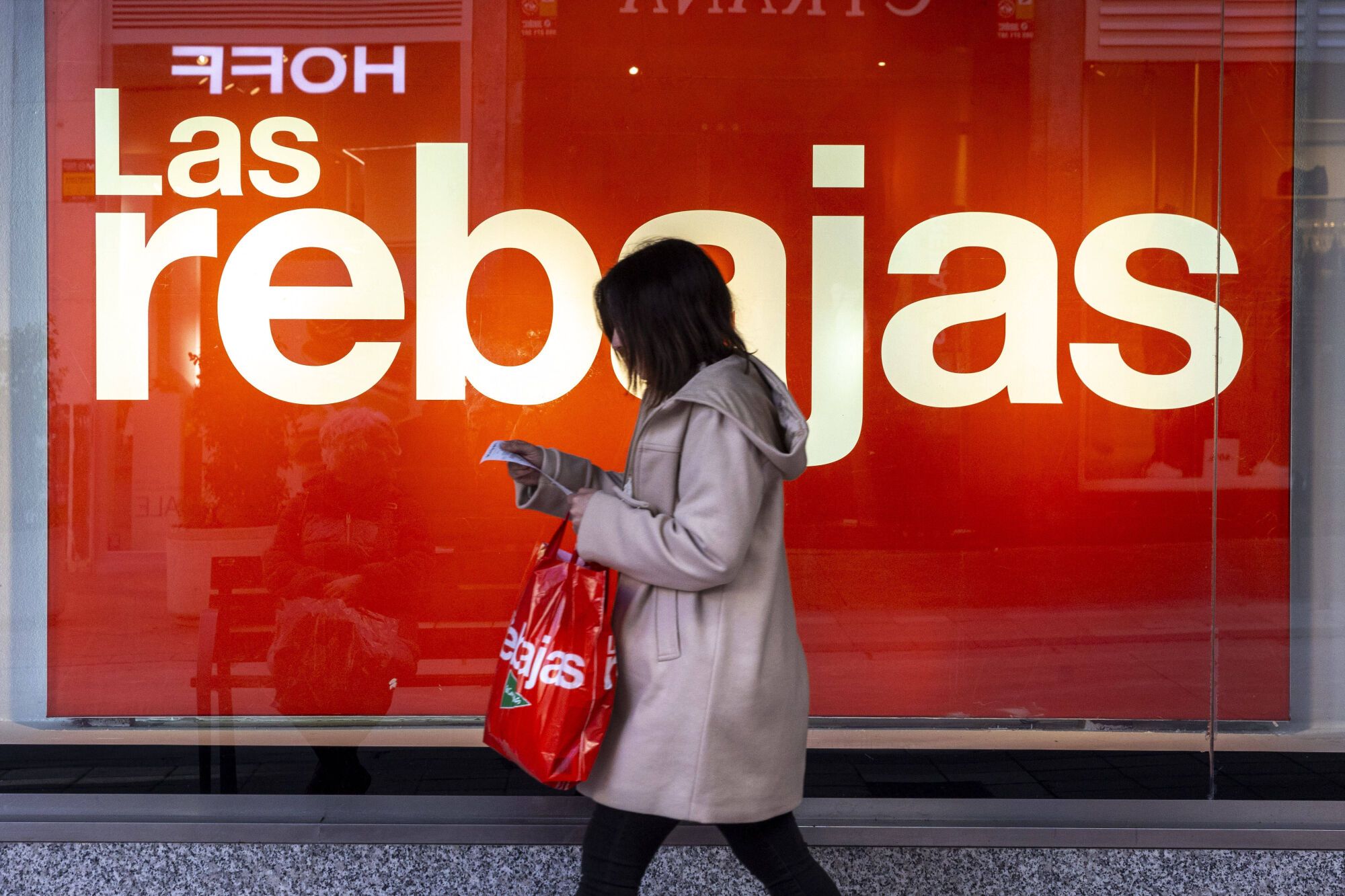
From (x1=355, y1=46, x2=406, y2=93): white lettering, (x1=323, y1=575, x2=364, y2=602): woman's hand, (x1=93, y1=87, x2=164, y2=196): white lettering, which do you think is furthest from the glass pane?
(x1=93, y1=87, x2=164, y2=196): white lettering

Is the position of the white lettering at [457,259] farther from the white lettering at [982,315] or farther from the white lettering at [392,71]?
the white lettering at [982,315]

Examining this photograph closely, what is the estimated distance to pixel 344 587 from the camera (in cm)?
370

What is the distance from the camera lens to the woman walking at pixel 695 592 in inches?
89.6

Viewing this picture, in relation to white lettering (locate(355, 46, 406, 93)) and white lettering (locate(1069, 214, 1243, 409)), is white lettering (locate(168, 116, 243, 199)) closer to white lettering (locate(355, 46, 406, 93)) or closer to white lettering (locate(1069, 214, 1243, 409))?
white lettering (locate(355, 46, 406, 93))

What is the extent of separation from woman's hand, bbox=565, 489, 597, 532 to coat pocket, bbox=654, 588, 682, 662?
8.7 inches

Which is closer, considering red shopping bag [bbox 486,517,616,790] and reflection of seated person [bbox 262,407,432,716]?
red shopping bag [bbox 486,517,616,790]

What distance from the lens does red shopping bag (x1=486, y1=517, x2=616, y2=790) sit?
2330 millimetres

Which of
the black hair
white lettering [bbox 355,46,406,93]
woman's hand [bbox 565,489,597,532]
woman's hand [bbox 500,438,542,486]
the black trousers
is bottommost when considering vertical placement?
the black trousers

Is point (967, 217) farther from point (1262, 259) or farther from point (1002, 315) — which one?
point (1262, 259)

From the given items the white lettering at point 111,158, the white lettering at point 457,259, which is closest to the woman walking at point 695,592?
the white lettering at point 457,259

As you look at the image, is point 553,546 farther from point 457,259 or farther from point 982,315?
point 982,315

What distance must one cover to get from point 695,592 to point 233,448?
1.94 meters

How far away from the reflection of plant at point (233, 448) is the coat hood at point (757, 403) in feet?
5.90

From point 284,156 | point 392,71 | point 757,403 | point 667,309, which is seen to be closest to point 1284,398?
point 757,403
